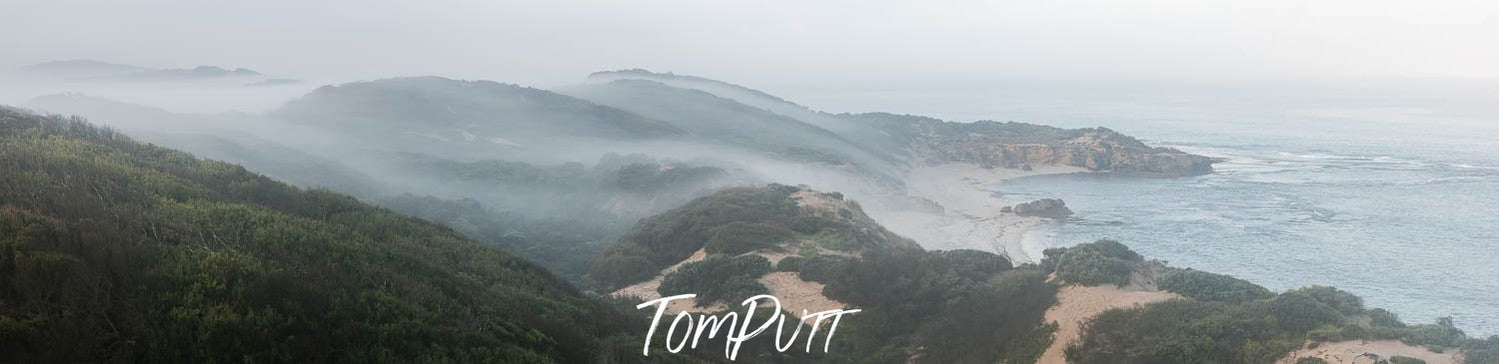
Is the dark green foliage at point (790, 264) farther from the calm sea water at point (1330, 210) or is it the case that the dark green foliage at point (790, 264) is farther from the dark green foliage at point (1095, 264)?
the calm sea water at point (1330, 210)

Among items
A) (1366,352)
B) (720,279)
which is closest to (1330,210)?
(1366,352)

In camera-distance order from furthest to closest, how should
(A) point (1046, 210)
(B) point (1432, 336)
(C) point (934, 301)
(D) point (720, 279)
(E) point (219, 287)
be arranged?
1. (A) point (1046, 210)
2. (D) point (720, 279)
3. (C) point (934, 301)
4. (B) point (1432, 336)
5. (E) point (219, 287)

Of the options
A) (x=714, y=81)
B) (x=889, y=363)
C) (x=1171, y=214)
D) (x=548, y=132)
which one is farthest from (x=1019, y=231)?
(x=714, y=81)

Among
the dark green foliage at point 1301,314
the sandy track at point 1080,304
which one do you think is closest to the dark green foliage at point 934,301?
the sandy track at point 1080,304

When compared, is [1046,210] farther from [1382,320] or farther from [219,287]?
[219,287]

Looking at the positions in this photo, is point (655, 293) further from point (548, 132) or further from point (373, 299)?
point (548, 132)

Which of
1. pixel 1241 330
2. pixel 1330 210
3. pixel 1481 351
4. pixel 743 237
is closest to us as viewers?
pixel 1481 351
